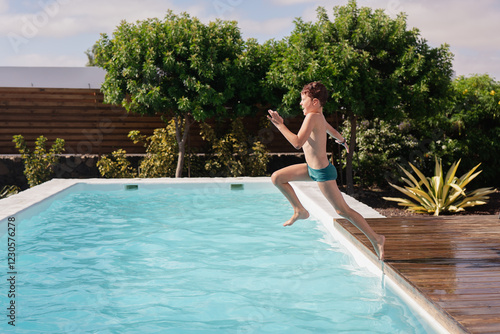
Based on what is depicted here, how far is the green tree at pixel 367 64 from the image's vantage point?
10.5 m

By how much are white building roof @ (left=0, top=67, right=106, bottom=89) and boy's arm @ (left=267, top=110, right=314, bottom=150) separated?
1979 cm

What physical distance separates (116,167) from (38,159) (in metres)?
2.09

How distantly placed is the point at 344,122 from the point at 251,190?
3.28 m

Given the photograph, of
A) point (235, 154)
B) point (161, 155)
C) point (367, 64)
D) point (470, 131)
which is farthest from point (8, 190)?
point (470, 131)

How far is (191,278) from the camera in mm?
5266

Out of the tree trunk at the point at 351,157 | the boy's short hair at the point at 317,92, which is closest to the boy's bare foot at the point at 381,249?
the boy's short hair at the point at 317,92

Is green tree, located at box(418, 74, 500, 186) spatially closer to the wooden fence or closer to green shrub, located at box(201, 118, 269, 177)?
the wooden fence

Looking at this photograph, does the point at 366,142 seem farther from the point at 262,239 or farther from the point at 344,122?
the point at 262,239

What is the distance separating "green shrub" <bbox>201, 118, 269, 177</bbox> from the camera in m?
13.1

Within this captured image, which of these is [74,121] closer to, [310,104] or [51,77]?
[51,77]

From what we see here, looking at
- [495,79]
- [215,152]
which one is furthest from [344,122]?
[495,79]

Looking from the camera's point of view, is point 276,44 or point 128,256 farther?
point 276,44

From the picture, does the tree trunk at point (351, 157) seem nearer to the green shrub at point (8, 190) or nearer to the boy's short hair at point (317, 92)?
the boy's short hair at point (317, 92)

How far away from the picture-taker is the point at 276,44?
41.2 feet
